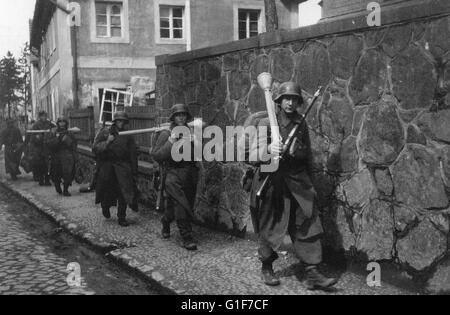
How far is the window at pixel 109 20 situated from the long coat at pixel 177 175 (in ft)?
44.1

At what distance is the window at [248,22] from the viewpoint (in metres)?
20.7

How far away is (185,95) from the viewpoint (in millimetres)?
7840

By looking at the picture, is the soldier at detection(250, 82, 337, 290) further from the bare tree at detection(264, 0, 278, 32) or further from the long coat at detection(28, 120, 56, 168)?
the long coat at detection(28, 120, 56, 168)

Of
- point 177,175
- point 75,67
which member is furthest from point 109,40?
point 177,175

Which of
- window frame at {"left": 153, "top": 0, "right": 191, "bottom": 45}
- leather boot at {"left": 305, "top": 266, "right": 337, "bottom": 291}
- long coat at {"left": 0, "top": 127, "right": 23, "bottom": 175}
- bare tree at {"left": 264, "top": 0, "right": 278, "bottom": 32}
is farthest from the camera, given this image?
window frame at {"left": 153, "top": 0, "right": 191, "bottom": 45}

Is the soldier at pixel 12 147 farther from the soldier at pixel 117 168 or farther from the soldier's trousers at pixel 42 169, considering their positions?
the soldier at pixel 117 168

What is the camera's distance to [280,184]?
4.80 metres

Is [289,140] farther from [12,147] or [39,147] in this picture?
[12,147]

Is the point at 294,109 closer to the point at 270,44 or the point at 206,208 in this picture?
the point at 270,44

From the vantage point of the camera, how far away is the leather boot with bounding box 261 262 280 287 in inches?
188

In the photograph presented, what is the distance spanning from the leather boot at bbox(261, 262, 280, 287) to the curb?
0.79 m

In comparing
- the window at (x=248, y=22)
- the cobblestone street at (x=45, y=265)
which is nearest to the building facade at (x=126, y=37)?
the window at (x=248, y=22)

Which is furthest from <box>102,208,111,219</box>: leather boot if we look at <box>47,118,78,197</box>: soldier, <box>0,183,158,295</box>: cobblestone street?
<box>47,118,78,197</box>: soldier
